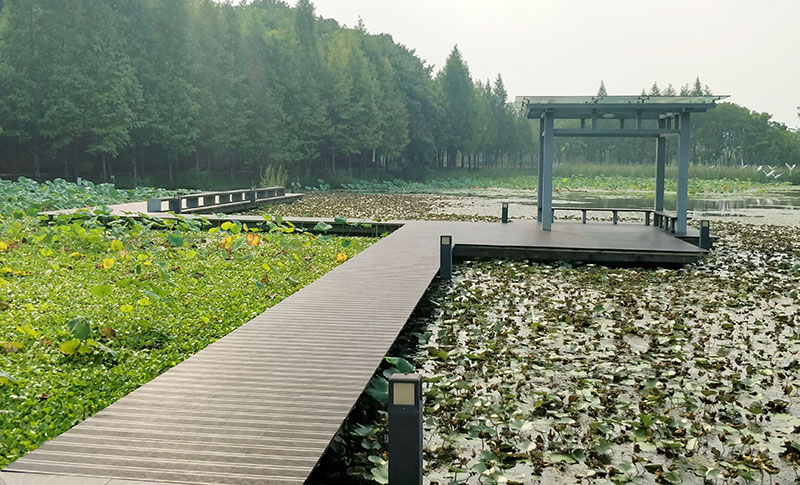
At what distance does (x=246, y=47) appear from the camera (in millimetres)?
40031

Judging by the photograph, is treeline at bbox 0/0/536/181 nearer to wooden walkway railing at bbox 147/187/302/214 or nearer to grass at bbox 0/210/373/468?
wooden walkway railing at bbox 147/187/302/214

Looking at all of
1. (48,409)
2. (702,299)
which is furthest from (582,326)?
(48,409)

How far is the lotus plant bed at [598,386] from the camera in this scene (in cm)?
389

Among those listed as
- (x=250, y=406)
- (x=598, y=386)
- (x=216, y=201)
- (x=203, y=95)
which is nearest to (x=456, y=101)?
(x=203, y=95)

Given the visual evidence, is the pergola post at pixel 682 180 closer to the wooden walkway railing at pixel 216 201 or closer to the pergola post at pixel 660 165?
the pergola post at pixel 660 165

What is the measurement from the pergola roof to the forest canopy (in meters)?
22.7

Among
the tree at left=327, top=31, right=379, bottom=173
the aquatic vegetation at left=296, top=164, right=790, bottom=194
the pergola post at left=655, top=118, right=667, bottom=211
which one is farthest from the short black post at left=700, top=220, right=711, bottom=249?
the tree at left=327, top=31, right=379, bottom=173

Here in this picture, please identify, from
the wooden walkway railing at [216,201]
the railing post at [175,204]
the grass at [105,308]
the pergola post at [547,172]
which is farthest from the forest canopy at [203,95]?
the pergola post at [547,172]

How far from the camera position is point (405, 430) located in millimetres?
3268

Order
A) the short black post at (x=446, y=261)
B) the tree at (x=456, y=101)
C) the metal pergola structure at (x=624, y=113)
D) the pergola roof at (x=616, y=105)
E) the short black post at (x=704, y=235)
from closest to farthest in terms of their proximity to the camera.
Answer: the short black post at (x=446, y=261)
the short black post at (x=704, y=235)
the pergola roof at (x=616, y=105)
the metal pergola structure at (x=624, y=113)
the tree at (x=456, y=101)

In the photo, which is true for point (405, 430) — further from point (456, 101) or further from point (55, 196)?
point (456, 101)

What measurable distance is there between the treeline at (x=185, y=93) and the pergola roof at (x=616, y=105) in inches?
896

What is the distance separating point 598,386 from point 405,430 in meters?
2.43

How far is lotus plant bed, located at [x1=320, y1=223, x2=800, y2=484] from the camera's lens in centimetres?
389
